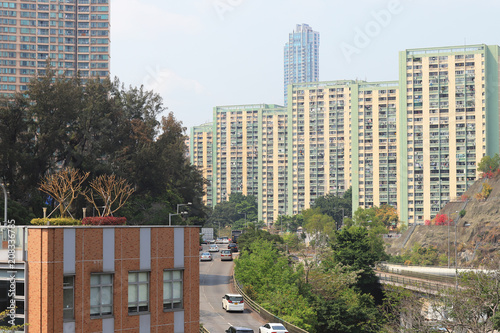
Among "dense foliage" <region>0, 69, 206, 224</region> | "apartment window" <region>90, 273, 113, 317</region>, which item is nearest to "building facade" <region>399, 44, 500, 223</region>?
"dense foliage" <region>0, 69, 206, 224</region>

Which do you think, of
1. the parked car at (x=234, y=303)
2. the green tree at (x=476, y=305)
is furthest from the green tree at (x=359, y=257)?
the green tree at (x=476, y=305)

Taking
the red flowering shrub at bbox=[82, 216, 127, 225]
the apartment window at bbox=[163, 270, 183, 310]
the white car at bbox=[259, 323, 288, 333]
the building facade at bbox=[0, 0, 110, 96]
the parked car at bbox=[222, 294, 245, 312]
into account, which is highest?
the building facade at bbox=[0, 0, 110, 96]

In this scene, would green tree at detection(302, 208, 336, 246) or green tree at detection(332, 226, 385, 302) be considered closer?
green tree at detection(332, 226, 385, 302)

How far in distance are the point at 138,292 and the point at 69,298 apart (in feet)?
10.8

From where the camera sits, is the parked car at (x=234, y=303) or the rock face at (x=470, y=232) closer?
the parked car at (x=234, y=303)

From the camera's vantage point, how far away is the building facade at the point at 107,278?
25828mm

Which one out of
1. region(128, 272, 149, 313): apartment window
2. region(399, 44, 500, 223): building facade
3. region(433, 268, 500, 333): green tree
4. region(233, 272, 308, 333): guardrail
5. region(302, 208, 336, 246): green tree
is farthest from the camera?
region(399, 44, 500, 223): building facade

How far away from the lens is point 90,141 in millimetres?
75000

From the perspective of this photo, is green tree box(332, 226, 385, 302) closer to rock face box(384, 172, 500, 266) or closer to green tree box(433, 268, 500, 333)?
rock face box(384, 172, 500, 266)

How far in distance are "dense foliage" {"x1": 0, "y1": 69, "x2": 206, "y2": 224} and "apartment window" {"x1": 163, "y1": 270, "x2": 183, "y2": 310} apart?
3805cm

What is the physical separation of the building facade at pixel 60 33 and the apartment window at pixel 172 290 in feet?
493

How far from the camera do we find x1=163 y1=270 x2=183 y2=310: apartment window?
2975cm

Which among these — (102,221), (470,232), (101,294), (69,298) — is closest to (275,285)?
(102,221)

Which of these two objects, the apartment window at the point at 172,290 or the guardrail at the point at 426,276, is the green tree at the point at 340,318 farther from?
the apartment window at the point at 172,290
